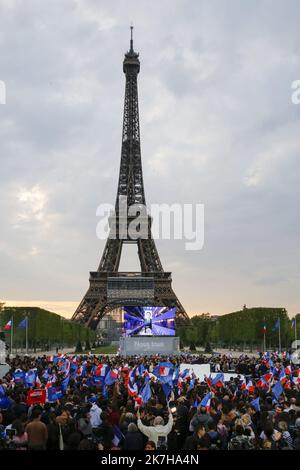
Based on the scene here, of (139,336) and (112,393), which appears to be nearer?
(112,393)

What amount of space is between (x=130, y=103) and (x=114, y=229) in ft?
71.3

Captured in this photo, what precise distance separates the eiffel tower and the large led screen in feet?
125

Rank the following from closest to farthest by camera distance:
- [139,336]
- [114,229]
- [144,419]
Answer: [144,419]
[139,336]
[114,229]

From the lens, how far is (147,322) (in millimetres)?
51625

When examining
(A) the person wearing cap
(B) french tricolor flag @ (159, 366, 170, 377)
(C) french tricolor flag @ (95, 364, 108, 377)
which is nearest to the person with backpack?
(A) the person wearing cap

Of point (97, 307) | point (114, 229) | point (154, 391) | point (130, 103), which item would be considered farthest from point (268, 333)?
point (154, 391)

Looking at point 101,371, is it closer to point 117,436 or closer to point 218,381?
point 218,381

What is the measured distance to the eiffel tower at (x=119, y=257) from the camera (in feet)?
303

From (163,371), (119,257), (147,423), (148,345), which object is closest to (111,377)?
(163,371)

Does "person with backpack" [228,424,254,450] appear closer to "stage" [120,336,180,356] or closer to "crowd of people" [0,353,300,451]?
"crowd of people" [0,353,300,451]

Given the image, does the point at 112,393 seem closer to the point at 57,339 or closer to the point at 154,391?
the point at 154,391

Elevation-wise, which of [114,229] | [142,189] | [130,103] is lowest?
[114,229]

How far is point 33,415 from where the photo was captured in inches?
420

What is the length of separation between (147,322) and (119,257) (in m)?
46.8
